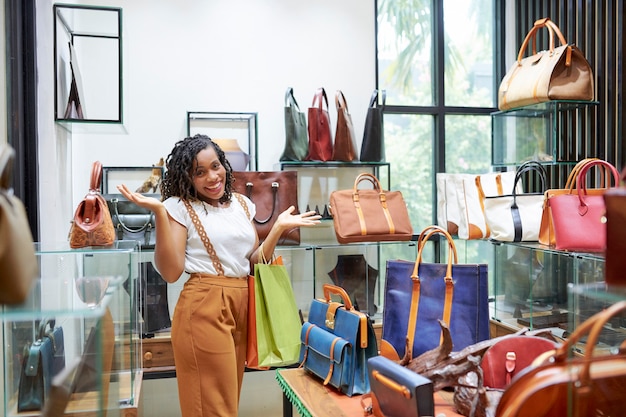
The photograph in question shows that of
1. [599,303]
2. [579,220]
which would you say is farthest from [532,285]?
[599,303]

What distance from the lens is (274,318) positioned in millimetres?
3062

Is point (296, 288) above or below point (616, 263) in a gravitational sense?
below

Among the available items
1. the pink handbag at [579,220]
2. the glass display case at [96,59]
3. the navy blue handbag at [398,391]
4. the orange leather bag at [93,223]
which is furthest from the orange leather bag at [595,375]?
the glass display case at [96,59]

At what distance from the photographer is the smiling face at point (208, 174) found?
9.84ft

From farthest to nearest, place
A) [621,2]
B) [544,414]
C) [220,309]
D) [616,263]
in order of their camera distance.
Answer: [621,2]
[220,309]
[544,414]
[616,263]

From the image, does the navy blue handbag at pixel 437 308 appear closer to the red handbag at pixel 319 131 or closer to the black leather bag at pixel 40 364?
the black leather bag at pixel 40 364

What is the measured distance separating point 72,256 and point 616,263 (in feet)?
4.97

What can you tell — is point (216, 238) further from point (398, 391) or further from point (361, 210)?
point (361, 210)

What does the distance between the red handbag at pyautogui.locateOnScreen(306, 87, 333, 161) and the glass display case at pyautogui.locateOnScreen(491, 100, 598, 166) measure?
1.30m

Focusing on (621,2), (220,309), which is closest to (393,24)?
(621,2)

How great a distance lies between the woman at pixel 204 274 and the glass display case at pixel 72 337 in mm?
636

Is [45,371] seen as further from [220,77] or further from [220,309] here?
[220,77]

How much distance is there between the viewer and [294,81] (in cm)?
489

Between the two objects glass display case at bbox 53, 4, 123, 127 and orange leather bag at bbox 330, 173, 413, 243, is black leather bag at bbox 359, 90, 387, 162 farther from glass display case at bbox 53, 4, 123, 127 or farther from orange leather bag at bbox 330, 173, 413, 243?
glass display case at bbox 53, 4, 123, 127
